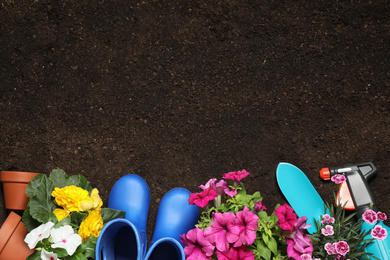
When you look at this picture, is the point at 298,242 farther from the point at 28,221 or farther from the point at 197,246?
the point at 28,221

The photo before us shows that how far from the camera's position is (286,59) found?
1628mm

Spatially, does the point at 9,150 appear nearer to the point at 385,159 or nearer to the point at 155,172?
the point at 155,172

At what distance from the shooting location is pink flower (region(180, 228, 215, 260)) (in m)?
1.05

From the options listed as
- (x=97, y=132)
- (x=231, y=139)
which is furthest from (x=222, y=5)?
(x=97, y=132)

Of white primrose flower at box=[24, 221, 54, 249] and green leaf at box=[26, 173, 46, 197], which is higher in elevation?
green leaf at box=[26, 173, 46, 197]

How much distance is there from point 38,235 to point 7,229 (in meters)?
0.22

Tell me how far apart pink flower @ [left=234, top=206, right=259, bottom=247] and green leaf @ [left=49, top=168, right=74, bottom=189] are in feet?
2.44

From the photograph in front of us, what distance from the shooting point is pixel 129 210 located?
5.00 feet

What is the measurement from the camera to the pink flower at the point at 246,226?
1.01 meters

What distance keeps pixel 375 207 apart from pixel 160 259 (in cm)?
96

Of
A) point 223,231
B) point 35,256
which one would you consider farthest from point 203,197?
point 35,256

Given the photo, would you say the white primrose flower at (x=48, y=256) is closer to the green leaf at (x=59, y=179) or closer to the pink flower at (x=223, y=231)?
the green leaf at (x=59, y=179)

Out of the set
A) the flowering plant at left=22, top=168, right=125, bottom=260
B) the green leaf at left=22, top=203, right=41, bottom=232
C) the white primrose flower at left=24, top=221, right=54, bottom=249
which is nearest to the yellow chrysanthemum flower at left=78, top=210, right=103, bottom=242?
the flowering plant at left=22, top=168, right=125, bottom=260

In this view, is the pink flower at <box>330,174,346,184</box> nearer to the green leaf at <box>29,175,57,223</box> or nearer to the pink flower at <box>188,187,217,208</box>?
the pink flower at <box>188,187,217,208</box>
